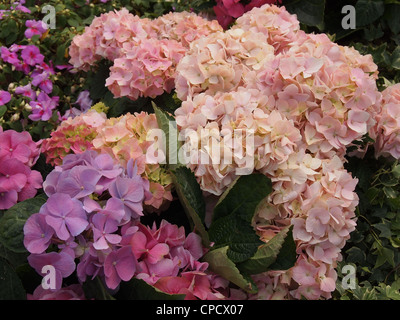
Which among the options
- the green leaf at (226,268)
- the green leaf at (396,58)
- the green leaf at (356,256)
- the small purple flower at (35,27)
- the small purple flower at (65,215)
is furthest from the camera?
the small purple flower at (35,27)

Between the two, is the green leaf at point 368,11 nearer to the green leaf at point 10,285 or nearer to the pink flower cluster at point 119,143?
the pink flower cluster at point 119,143

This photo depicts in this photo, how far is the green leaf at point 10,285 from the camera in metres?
1.00

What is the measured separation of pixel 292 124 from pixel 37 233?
2.21 feet

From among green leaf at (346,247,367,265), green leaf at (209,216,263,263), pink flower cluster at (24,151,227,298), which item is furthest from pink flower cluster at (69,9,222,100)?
green leaf at (346,247,367,265)

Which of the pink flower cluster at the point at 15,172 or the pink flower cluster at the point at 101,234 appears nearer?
the pink flower cluster at the point at 101,234

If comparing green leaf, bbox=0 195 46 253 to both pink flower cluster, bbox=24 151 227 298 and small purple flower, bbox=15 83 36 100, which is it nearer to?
pink flower cluster, bbox=24 151 227 298

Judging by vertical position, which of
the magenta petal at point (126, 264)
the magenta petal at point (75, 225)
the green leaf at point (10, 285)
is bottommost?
the green leaf at point (10, 285)

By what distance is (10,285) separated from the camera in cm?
100

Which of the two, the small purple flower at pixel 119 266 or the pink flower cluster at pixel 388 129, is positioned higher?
the pink flower cluster at pixel 388 129

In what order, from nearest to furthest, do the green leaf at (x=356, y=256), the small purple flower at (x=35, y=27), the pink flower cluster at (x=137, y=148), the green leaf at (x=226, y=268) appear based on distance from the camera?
the green leaf at (x=226, y=268), the pink flower cluster at (x=137, y=148), the green leaf at (x=356, y=256), the small purple flower at (x=35, y=27)

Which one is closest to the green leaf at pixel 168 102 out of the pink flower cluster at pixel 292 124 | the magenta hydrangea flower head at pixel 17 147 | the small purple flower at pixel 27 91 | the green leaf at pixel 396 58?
the pink flower cluster at pixel 292 124

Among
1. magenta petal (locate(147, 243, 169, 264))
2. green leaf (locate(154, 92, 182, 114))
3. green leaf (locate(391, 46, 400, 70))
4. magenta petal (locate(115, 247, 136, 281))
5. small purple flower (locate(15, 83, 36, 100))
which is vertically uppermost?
green leaf (locate(391, 46, 400, 70))

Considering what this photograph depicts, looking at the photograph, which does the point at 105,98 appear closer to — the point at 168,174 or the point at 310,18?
the point at 168,174

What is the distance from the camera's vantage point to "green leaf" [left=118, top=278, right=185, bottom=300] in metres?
0.97
